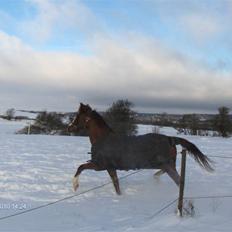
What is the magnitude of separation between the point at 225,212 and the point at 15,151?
10218mm

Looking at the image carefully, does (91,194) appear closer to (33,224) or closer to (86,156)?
(33,224)

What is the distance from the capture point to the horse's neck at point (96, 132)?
935 centimetres

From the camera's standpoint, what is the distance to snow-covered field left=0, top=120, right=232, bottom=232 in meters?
6.90

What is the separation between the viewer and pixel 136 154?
8.88 m

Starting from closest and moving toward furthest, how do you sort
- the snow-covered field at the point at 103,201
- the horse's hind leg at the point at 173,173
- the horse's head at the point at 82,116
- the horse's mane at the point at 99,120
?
the snow-covered field at the point at 103,201 < the horse's hind leg at the point at 173,173 < the horse's mane at the point at 99,120 < the horse's head at the point at 82,116

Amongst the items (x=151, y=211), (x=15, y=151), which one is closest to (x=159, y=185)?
(x=151, y=211)

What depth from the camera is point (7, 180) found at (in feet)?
33.0

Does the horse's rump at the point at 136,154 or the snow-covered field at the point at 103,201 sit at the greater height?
the horse's rump at the point at 136,154

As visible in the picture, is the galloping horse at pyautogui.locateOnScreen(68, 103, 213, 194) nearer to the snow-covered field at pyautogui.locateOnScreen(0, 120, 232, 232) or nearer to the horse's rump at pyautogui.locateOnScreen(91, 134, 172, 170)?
the horse's rump at pyautogui.locateOnScreen(91, 134, 172, 170)

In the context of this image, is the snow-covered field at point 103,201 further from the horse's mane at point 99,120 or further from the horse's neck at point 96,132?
the horse's mane at point 99,120

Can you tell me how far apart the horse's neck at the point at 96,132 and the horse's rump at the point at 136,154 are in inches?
16.3
